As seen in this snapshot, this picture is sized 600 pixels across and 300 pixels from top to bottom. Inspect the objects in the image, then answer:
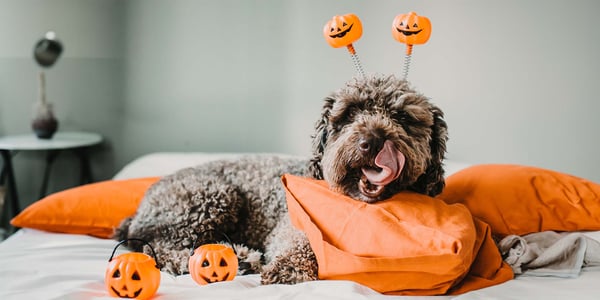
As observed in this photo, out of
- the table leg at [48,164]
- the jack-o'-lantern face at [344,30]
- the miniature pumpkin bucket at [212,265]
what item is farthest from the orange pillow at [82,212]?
the table leg at [48,164]

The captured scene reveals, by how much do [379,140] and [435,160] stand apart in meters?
0.28

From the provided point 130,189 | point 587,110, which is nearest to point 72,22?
point 130,189

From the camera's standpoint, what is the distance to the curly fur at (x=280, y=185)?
159 centimetres

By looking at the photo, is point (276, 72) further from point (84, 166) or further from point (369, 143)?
point (369, 143)

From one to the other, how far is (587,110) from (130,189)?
7.46 feet

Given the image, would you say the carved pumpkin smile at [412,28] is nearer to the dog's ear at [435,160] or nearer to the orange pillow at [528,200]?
the dog's ear at [435,160]

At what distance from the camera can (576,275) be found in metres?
1.64

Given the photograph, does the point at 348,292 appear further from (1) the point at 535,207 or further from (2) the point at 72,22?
(2) the point at 72,22

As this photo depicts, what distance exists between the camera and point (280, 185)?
2.15 metres

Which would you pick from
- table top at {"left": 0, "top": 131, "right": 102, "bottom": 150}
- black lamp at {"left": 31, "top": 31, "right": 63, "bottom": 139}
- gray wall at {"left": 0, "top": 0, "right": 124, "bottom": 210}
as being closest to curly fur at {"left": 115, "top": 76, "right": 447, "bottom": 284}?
table top at {"left": 0, "top": 131, "right": 102, "bottom": 150}

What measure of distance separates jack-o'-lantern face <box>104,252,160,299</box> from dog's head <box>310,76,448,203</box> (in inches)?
23.4

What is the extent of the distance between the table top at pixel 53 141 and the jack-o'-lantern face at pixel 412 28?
228 centimetres

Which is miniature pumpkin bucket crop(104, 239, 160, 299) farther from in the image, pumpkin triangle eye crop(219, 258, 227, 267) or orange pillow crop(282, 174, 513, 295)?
orange pillow crop(282, 174, 513, 295)

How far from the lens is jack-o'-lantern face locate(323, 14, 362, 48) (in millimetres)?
1828
